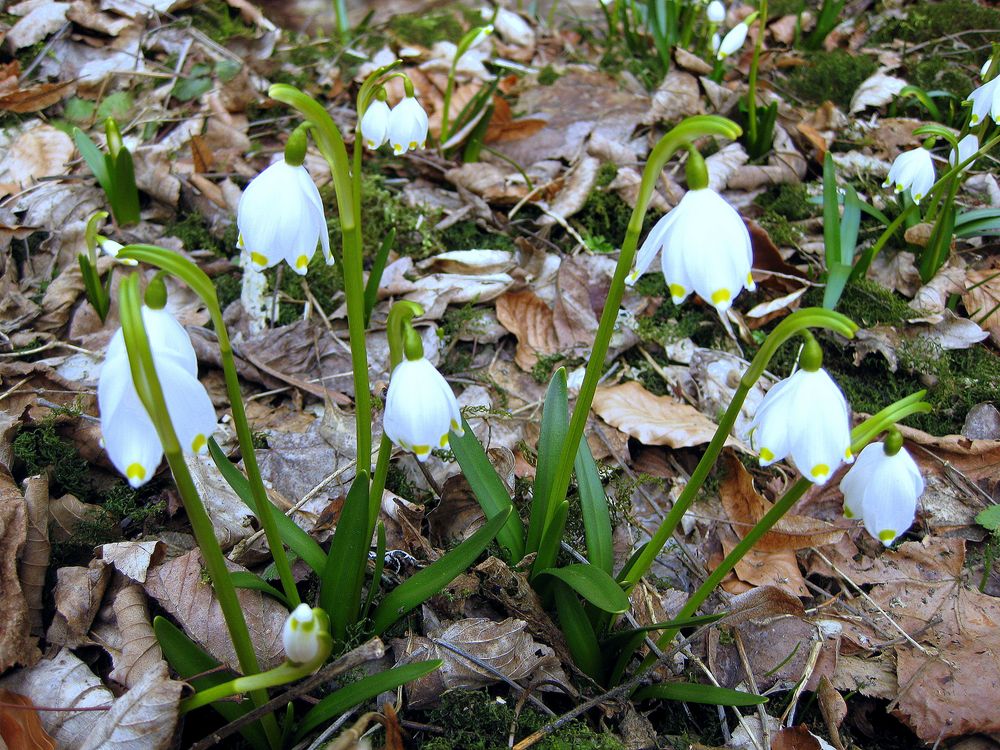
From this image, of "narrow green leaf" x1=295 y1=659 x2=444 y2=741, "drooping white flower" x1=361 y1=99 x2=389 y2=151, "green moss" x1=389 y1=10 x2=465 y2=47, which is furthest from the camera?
"green moss" x1=389 y1=10 x2=465 y2=47

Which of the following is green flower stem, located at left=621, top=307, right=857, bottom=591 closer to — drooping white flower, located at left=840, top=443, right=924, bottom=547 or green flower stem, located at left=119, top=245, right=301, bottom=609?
drooping white flower, located at left=840, top=443, right=924, bottom=547

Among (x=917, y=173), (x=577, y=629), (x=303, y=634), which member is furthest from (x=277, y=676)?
(x=917, y=173)

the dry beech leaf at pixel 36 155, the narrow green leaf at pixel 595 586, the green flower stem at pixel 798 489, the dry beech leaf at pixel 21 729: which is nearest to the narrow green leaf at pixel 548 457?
the narrow green leaf at pixel 595 586

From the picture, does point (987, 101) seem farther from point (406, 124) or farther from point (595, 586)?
point (595, 586)

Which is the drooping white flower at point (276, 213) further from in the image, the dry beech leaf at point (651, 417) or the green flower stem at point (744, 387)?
the dry beech leaf at point (651, 417)

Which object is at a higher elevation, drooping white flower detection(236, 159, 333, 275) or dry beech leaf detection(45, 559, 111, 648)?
drooping white flower detection(236, 159, 333, 275)

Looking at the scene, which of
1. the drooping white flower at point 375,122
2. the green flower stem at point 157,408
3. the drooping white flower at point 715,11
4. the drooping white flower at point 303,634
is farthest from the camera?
the drooping white flower at point 715,11

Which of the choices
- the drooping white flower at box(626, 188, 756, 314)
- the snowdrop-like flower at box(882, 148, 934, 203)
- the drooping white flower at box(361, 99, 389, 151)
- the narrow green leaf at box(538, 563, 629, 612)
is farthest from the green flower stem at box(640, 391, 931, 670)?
the snowdrop-like flower at box(882, 148, 934, 203)
